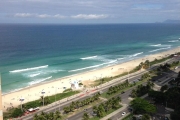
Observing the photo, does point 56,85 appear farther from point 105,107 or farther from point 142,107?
point 142,107

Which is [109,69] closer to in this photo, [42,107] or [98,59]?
[98,59]

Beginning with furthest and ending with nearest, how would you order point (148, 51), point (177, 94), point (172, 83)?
point (148, 51)
point (172, 83)
point (177, 94)

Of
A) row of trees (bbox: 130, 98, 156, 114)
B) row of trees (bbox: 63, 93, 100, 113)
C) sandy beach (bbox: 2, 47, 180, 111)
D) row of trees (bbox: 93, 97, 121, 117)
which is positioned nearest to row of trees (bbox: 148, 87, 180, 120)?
row of trees (bbox: 130, 98, 156, 114)

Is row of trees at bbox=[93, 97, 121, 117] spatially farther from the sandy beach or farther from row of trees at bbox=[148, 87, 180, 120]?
the sandy beach

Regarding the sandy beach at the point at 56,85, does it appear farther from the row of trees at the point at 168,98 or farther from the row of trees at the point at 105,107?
the row of trees at the point at 168,98

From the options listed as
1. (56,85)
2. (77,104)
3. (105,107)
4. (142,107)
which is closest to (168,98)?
(142,107)

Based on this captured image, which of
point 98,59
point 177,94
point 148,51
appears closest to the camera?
point 177,94

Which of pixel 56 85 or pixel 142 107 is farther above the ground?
pixel 142 107

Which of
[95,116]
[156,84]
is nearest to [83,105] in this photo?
[95,116]

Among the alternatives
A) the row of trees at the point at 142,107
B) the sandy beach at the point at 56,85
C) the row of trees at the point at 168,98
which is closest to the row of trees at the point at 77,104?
the row of trees at the point at 142,107

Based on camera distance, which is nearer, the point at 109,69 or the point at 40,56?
the point at 109,69

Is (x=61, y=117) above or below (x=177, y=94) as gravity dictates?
Result: below
